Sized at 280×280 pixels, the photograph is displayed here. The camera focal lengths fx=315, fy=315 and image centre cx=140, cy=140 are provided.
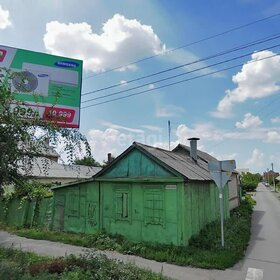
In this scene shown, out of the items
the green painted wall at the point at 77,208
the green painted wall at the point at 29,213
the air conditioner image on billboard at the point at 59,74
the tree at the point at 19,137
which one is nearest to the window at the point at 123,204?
the green painted wall at the point at 77,208

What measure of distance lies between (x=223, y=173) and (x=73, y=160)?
6.16 metres

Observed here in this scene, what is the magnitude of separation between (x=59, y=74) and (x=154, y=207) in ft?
21.1

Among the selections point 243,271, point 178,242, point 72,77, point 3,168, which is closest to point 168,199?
point 178,242

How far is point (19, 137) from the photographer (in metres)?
5.54

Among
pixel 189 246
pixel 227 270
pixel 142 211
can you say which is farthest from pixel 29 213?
pixel 227 270

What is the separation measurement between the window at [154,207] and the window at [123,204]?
2.95 feet

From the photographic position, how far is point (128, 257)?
10250mm

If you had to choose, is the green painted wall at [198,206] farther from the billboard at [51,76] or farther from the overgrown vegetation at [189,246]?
the billboard at [51,76]

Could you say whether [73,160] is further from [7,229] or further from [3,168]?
[7,229]

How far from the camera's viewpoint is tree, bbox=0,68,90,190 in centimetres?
533

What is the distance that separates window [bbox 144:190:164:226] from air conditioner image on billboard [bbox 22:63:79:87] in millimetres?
5398

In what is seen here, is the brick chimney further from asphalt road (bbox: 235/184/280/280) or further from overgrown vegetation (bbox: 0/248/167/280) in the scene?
overgrown vegetation (bbox: 0/248/167/280)

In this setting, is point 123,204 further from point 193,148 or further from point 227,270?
point 193,148

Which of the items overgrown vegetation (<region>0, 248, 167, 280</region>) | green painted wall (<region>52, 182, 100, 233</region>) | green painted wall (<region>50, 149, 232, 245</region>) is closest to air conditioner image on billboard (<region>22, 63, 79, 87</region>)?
green painted wall (<region>50, 149, 232, 245</region>)
